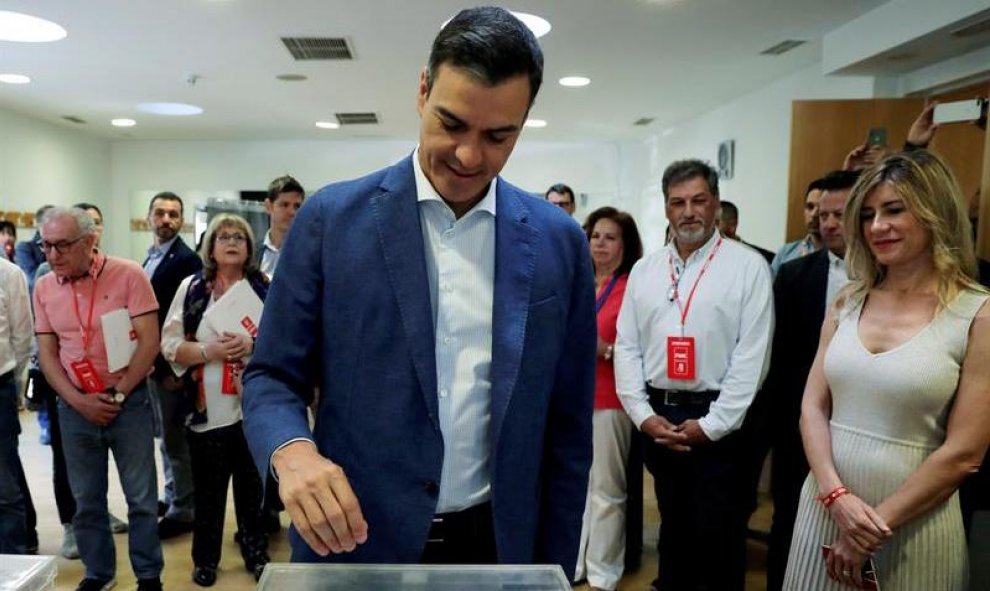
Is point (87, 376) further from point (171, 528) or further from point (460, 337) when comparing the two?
point (460, 337)

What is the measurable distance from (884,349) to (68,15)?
14.8 ft

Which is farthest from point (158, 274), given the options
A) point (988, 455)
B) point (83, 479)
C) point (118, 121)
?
point (118, 121)

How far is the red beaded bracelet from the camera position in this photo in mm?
1575

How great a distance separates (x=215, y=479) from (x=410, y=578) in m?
2.32

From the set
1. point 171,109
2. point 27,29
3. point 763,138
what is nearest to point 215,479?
Result: point 27,29

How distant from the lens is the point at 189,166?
916 centimetres

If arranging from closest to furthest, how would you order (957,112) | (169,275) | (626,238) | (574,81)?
(957,112) < (626,238) < (169,275) < (574,81)

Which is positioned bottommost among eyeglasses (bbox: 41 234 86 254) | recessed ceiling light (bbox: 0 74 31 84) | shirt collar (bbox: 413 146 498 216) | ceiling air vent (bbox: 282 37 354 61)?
eyeglasses (bbox: 41 234 86 254)

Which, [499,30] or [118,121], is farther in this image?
[118,121]

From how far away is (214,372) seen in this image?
265cm

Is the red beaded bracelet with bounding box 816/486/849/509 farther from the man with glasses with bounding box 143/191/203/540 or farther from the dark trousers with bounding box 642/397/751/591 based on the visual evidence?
the man with glasses with bounding box 143/191/203/540

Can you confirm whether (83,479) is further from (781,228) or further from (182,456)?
(781,228)

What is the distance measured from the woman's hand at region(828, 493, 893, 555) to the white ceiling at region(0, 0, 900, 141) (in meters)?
2.93

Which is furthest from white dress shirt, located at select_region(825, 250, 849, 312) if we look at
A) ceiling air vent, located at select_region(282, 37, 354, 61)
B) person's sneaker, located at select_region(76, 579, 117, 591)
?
ceiling air vent, located at select_region(282, 37, 354, 61)
